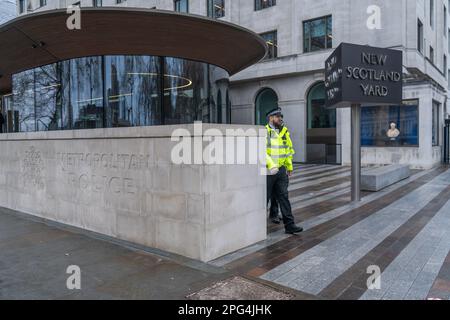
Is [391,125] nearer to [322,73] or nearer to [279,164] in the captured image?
[322,73]

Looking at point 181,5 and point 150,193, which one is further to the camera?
point 181,5

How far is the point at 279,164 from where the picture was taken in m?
6.18

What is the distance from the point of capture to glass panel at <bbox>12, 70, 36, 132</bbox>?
35.0 feet

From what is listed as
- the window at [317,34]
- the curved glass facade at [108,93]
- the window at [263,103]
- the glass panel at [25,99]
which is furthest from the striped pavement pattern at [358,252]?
the window at [263,103]

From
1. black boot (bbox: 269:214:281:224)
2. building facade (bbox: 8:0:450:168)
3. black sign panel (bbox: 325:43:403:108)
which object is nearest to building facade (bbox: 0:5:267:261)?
black boot (bbox: 269:214:281:224)

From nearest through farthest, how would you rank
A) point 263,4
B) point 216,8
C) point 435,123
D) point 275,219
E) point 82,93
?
point 275,219, point 82,93, point 435,123, point 263,4, point 216,8

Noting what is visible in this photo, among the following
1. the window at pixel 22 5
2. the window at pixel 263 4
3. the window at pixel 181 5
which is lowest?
the window at pixel 263 4

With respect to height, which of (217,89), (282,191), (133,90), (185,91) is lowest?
(282,191)

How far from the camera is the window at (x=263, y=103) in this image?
2569 centimetres

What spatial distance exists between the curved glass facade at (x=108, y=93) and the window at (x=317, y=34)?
1122 cm

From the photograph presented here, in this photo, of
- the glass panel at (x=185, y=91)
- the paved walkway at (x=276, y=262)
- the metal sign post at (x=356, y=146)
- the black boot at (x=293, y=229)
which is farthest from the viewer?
the glass panel at (x=185, y=91)

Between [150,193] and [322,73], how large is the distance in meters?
19.1

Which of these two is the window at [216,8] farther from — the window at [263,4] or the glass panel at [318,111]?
the glass panel at [318,111]

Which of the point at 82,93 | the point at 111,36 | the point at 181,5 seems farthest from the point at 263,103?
the point at 82,93
